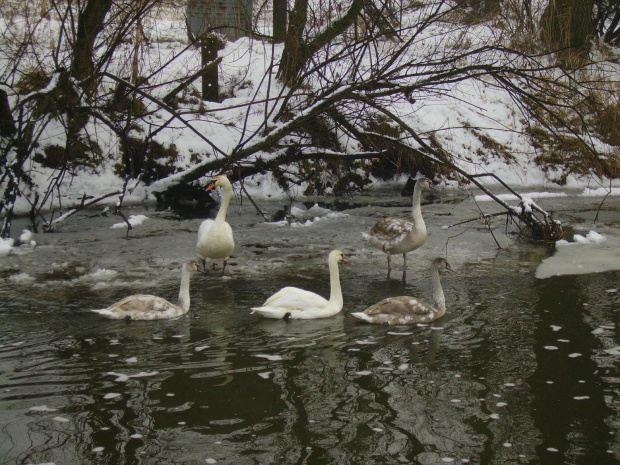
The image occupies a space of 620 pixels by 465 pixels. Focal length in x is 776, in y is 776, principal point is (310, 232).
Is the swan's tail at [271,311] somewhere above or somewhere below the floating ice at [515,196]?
below

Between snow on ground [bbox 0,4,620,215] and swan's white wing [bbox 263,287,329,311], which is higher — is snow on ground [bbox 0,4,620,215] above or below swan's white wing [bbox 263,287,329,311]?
above

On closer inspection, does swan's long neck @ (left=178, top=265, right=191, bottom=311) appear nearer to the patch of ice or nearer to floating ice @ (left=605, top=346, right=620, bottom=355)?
the patch of ice

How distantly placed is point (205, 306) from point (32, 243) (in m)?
4.13

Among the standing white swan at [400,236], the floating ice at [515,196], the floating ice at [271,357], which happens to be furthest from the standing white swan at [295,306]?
the floating ice at [515,196]

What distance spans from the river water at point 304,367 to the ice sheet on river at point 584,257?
82 mm

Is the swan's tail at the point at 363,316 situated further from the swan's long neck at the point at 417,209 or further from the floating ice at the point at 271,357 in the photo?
the swan's long neck at the point at 417,209

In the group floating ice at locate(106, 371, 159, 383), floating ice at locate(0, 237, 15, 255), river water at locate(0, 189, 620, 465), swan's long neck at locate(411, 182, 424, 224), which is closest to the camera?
river water at locate(0, 189, 620, 465)

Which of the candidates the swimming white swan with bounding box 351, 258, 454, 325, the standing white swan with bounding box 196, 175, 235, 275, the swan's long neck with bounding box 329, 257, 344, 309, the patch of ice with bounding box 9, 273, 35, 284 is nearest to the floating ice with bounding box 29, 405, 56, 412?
the swimming white swan with bounding box 351, 258, 454, 325

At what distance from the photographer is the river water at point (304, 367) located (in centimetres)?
494

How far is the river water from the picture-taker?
4.94m

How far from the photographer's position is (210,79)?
17.8 metres

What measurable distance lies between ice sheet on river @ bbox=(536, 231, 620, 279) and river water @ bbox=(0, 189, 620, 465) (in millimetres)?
82

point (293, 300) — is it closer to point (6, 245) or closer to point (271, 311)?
point (271, 311)

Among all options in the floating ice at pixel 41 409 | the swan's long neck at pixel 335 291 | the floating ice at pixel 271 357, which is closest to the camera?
the floating ice at pixel 41 409
